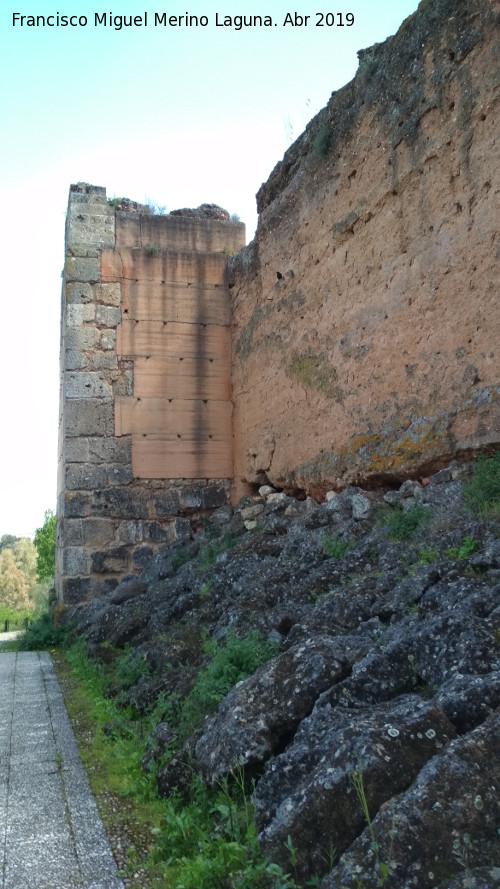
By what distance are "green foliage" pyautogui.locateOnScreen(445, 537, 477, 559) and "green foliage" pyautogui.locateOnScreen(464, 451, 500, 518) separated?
1.05 feet

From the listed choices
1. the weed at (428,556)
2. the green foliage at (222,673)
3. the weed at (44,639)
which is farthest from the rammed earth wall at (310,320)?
the green foliage at (222,673)

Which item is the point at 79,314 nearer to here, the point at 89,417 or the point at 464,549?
the point at 89,417

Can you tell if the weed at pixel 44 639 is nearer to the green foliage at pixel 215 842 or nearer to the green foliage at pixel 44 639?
the green foliage at pixel 44 639

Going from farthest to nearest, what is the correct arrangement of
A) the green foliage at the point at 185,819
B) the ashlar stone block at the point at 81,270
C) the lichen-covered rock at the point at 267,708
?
the ashlar stone block at the point at 81,270 < the lichen-covered rock at the point at 267,708 < the green foliage at the point at 185,819

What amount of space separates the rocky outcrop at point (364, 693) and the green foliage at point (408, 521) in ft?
0.06

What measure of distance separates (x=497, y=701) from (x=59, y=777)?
7.82ft

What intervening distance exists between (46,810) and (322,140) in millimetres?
6211

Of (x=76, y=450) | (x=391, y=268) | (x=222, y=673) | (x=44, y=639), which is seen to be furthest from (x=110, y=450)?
(x=222, y=673)

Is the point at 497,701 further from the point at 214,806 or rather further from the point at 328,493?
the point at 328,493

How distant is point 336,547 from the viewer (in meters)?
5.57

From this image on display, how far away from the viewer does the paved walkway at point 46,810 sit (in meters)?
2.86

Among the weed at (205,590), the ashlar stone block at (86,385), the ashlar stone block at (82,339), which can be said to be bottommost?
the weed at (205,590)

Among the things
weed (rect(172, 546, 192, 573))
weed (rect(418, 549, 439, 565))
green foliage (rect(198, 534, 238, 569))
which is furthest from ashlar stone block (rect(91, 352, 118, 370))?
weed (rect(418, 549, 439, 565))

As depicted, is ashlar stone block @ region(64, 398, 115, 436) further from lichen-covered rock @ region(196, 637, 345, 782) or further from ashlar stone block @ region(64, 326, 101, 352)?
lichen-covered rock @ region(196, 637, 345, 782)
